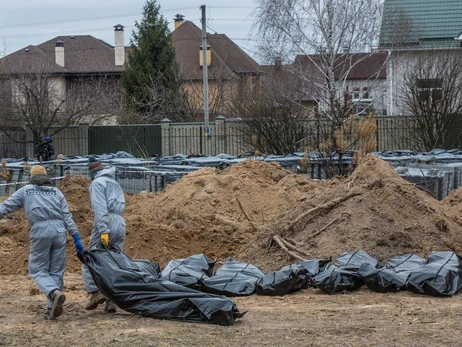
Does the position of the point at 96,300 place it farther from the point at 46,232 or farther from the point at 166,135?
the point at 166,135

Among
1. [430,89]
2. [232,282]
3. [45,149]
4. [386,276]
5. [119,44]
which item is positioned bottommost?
[232,282]

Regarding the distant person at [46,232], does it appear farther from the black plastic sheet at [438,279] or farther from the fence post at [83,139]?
the fence post at [83,139]

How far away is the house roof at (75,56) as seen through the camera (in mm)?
49469

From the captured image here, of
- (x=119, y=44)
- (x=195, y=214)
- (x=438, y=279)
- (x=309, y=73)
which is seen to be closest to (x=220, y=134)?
(x=309, y=73)

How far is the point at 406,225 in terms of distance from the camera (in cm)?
1108

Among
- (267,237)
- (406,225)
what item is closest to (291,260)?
(267,237)

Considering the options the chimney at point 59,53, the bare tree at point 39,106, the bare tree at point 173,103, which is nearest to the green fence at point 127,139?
the bare tree at point 39,106

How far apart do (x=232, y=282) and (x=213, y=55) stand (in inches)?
1678

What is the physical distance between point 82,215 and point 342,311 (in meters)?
8.99

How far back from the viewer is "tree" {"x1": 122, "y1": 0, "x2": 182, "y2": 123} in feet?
142

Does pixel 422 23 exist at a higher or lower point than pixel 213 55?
higher

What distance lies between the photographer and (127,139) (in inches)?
1448

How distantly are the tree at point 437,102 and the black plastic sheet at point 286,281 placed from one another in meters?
20.3

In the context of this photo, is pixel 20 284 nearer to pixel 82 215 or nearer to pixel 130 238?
pixel 130 238
